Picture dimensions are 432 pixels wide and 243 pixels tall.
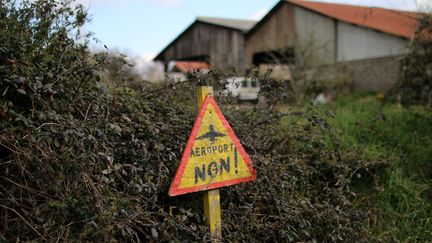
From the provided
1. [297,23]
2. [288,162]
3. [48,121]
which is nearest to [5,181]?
[48,121]

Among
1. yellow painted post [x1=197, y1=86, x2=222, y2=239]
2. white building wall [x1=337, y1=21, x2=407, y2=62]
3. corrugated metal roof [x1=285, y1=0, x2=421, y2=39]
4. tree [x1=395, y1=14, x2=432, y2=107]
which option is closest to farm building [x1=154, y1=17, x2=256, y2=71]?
corrugated metal roof [x1=285, y1=0, x2=421, y2=39]

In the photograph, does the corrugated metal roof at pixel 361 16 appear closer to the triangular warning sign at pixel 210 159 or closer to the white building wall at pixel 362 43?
the white building wall at pixel 362 43

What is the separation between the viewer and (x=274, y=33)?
2369 centimetres

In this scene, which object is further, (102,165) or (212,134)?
(212,134)

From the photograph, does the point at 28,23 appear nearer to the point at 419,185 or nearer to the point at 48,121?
the point at 48,121

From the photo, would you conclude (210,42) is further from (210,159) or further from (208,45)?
(210,159)

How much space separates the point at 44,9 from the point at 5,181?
1316 millimetres

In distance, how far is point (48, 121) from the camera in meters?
2.79

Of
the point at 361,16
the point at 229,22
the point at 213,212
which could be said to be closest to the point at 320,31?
the point at 361,16

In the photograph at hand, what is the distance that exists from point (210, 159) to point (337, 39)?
18340mm

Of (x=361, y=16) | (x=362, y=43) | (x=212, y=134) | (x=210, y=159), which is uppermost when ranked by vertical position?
(x=361, y=16)

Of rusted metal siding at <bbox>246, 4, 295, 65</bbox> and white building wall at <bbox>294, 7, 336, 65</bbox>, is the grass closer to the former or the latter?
white building wall at <bbox>294, 7, 336, 65</bbox>

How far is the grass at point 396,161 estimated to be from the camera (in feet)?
14.2

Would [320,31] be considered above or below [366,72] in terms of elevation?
above
